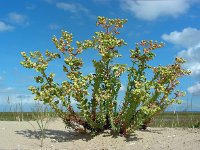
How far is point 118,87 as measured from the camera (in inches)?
360

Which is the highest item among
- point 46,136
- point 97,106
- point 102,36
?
point 102,36

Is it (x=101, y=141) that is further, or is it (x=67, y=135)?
(x=67, y=135)

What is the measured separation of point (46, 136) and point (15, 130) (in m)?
1.03

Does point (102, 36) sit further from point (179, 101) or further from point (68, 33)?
point (179, 101)

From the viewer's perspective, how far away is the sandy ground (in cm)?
846

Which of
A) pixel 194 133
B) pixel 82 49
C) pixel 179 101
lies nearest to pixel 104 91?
pixel 82 49

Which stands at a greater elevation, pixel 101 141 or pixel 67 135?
pixel 67 135

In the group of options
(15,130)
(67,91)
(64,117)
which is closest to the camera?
(67,91)

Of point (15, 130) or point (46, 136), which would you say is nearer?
point (46, 136)

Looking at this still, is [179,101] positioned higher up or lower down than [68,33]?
lower down

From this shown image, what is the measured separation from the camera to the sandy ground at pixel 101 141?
27.8ft

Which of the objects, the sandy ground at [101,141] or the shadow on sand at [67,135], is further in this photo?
the shadow on sand at [67,135]

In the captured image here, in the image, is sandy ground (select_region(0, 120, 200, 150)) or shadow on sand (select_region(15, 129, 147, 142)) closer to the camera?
sandy ground (select_region(0, 120, 200, 150))

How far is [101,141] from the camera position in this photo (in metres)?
8.96
